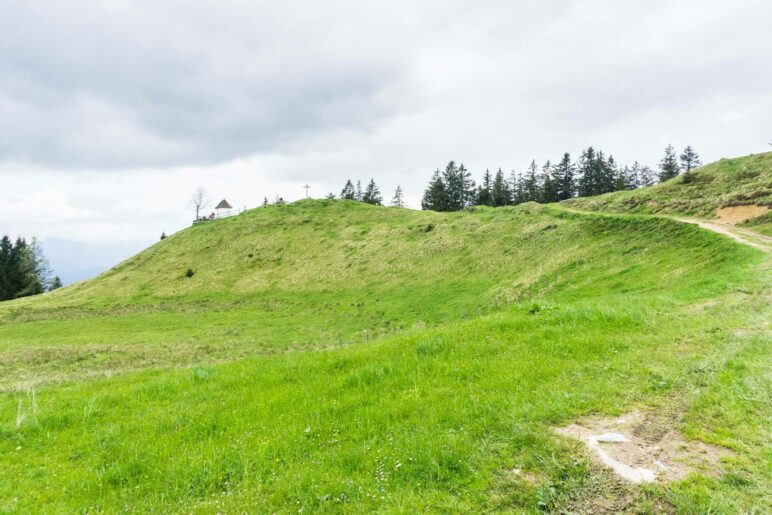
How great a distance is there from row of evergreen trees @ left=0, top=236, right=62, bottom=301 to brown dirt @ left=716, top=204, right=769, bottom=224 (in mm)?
125696

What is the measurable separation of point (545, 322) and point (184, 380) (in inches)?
402

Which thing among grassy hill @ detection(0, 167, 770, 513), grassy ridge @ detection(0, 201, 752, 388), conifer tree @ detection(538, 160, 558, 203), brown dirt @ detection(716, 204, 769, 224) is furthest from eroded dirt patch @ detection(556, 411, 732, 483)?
conifer tree @ detection(538, 160, 558, 203)

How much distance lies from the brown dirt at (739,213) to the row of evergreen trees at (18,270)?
4949 inches

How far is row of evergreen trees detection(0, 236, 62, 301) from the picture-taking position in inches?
3384

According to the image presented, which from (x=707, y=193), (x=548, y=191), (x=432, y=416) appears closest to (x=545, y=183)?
(x=548, y=191)

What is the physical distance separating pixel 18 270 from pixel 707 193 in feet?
428

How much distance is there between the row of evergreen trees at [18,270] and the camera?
85.9 meters

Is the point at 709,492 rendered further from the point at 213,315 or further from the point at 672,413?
the point at 213,315

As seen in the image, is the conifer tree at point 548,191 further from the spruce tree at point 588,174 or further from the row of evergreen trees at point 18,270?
the row of evergreen trees at point 18,270

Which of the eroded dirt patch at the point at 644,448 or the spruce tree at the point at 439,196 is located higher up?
the spruce tree at the point at 439,196

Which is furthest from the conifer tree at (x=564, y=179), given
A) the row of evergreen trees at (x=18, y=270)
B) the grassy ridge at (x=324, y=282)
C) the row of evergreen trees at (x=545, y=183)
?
the row of evergreen trees at (x=18, y=270)

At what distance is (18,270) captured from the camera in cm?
8831

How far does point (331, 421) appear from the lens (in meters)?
7.00

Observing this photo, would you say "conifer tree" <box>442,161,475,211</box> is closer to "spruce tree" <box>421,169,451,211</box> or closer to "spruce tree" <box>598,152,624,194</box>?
"spruce tree" <box>421,169,451,211</box>
